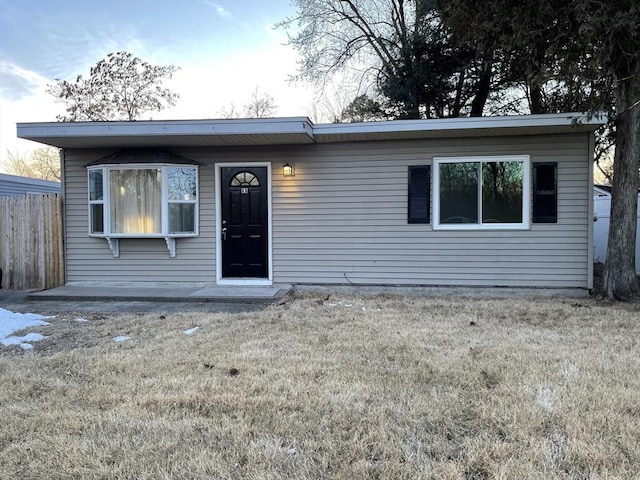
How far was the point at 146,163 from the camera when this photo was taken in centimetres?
731

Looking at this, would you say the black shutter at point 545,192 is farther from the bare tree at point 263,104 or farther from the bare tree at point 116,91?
the bare tree at point 116,91

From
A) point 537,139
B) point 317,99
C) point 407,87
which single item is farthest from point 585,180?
point 317,99

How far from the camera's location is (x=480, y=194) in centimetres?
707

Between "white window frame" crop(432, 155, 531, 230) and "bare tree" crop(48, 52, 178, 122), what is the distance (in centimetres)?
1601

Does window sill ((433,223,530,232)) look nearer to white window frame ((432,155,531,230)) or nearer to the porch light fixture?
white window frame ((432,155,531,230))

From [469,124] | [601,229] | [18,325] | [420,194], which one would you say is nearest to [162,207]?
[18,325]

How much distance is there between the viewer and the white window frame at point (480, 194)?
6949mm

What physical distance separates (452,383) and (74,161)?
7.41 m

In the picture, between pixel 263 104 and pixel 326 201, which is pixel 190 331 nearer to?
pixel 326 201

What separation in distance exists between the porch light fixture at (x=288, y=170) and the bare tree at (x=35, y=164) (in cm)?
2213

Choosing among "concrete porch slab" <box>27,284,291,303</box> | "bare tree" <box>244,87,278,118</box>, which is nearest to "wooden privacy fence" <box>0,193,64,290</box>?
"concrete porch slab" <box>27,284,291,303</box>

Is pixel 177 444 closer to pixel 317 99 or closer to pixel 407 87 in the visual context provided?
pixel 407 87

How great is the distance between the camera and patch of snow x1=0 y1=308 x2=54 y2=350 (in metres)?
4.36

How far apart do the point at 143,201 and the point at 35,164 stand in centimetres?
2181
